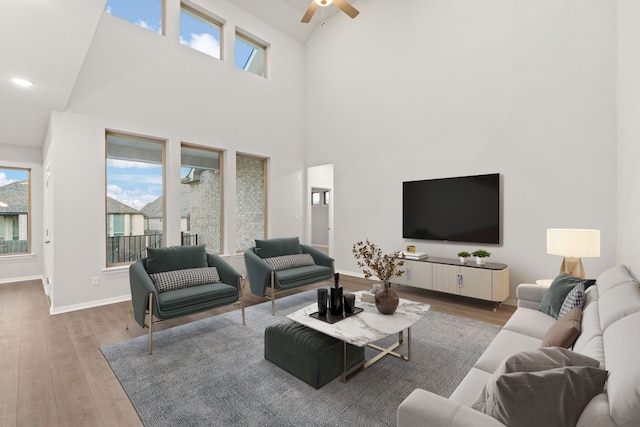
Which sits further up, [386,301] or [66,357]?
[386,301]

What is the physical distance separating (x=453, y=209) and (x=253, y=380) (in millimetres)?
3761

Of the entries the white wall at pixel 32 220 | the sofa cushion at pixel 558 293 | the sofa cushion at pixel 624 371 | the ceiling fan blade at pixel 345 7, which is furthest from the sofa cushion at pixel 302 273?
the white wall at pixel 32 220

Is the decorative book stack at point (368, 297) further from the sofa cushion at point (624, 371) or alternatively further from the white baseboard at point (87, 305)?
the white baseboard at point (87, 305)

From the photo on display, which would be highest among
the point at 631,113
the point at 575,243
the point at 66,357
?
the point at 631,113

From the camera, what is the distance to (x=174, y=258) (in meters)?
3.46

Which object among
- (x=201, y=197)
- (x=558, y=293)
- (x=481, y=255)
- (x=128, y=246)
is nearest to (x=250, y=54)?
(x=201, y=197)

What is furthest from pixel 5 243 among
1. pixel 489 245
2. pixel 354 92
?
pixel 489 245

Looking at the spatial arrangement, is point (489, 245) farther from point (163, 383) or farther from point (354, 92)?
point (163, 383)

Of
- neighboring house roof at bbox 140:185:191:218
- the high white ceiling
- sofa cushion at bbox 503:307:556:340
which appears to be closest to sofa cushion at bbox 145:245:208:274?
neighboring house roof at bbox 140:185:191:218

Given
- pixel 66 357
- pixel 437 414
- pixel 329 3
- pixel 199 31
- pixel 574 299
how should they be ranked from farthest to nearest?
pixel 199 31, pixel 329 3, pixel 66 357, pixel 574 299, pixel 437 414

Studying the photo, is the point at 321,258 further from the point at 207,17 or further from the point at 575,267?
the point at 207,17

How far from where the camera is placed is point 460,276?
164 inches

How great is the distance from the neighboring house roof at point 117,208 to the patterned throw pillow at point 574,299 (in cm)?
531

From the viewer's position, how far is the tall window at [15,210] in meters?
5.62
